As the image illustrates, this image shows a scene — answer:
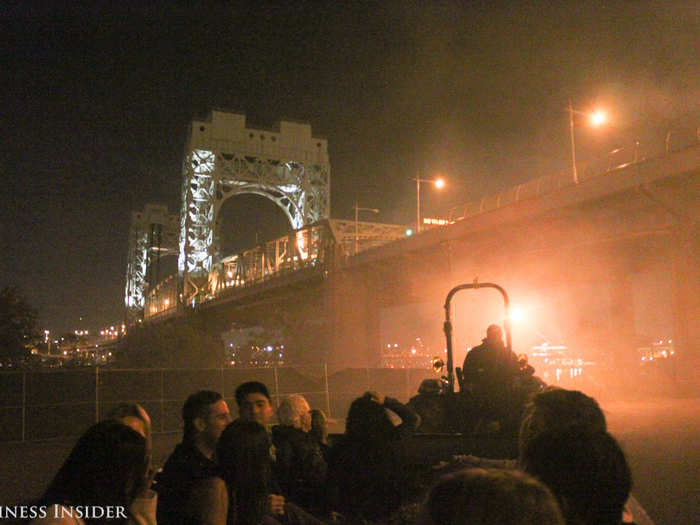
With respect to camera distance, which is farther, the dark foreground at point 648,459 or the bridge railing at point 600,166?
the bridge railing at point 600,166

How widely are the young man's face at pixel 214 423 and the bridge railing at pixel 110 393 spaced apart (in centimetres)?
1523

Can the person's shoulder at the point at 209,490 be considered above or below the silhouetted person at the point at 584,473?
below

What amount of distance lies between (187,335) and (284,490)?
47988mm

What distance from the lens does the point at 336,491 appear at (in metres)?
4.97

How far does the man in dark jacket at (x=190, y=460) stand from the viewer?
11.3ft

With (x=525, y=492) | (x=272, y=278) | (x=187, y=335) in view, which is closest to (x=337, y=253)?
(x=272, y=278)

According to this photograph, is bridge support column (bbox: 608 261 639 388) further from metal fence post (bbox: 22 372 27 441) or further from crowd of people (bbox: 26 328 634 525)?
crowd of people (bbox: 26 328 634 525)

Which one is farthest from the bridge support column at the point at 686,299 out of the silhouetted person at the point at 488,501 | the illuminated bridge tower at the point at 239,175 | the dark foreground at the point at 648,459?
the illuminated bridge tower at the point at 239,175

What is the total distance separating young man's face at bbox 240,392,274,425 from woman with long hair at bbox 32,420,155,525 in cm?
217

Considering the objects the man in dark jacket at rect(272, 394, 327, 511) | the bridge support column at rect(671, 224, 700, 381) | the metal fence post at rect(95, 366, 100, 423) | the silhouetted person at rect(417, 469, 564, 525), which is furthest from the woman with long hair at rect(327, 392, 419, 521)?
the bridge support column at rect(671, 224, 700, 381)

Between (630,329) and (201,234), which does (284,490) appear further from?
(201,234)

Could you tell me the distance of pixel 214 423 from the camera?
A: 13.6 feet

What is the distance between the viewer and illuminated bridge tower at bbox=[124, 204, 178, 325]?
139075mm

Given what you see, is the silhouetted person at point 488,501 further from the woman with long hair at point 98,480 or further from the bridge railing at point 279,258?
the bridge railing at point 279,258
